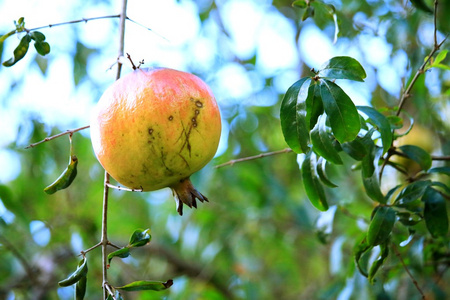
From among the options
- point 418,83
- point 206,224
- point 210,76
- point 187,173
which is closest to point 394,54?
point 418,83

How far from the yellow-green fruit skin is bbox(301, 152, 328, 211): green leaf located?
359 mm

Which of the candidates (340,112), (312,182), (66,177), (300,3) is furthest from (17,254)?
(340,112)

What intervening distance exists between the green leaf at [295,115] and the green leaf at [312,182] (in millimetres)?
248

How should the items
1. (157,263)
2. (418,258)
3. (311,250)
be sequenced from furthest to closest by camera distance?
(311,250)
(157,263)
(418,258)

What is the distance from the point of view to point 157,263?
3799 mm

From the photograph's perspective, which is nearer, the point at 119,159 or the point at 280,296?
the point at 119,159

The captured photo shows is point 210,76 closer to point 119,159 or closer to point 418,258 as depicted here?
point 418,258

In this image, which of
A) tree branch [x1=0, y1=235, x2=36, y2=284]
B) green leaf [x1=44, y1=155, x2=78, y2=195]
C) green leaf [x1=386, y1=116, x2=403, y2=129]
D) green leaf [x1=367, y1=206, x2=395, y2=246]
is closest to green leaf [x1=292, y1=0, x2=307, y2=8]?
green leaf [x1=386, y1=116, x2=403, y2=129]

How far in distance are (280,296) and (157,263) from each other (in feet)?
3.70

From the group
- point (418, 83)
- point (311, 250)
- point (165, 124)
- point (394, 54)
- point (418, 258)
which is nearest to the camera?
point (165, 124)

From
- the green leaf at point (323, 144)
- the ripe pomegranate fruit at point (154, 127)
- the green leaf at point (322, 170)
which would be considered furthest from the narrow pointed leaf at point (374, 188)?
the ripe pomegranate fruit at point (154, 127)

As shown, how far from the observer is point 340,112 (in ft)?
3.71

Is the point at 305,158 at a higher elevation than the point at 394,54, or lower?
higher

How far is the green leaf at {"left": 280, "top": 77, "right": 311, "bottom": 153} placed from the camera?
3.72 feet
